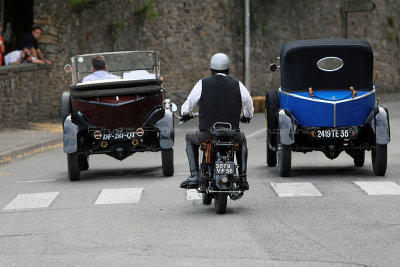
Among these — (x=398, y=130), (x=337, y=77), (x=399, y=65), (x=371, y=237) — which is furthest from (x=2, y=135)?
(x=399, y=65)

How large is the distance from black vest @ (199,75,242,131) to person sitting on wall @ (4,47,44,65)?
1872cm

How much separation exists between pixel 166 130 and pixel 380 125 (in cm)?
297

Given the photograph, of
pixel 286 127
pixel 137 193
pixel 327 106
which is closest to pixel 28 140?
pixel 286 127

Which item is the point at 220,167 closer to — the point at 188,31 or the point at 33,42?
the point at 33,42

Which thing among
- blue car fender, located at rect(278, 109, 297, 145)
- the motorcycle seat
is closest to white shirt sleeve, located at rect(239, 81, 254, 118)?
the motorcycle seat

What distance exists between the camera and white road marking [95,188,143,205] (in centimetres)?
1258

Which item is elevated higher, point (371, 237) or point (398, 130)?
point (371, 237)

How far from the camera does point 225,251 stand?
8648 mm

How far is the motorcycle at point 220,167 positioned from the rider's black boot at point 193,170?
79mm

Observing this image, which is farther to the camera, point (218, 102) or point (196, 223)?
point (218, 102)

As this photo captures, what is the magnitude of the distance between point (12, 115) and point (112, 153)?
1286 cm

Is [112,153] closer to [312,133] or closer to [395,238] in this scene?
[312,133]

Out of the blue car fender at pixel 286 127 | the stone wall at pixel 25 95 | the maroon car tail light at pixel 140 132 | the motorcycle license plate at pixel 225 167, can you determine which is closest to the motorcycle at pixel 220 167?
the motorcycle license plate at pixel 225 167

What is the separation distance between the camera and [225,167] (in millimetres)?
10828
